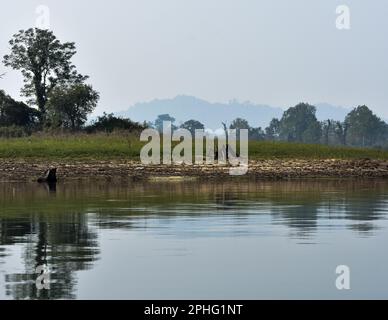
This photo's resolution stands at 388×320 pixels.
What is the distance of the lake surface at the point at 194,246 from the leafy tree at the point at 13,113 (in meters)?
65.1

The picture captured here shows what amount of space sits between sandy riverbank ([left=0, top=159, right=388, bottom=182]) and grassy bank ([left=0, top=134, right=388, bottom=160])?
228 cm

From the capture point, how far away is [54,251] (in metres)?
22.9

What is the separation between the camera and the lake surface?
18156 mm

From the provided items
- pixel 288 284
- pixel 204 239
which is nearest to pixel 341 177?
pixel 204 239

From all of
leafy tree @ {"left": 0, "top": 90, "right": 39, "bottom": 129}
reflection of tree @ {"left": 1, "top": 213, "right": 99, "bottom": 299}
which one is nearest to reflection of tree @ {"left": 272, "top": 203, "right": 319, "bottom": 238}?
reflection of tree @ {"left": 1, "top": 213, "right": 99, "bottom": 299}

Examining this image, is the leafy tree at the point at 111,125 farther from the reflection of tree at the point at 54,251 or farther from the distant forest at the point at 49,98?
the reflection of tree at the point at 54,251

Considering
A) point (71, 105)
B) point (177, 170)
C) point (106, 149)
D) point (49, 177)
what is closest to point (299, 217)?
point (49, 177)

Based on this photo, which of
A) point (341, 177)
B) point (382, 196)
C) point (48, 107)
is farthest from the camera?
point (48, 107)

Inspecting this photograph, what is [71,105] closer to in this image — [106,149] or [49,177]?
[106,149]

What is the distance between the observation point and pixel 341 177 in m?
62.5

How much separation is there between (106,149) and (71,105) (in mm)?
34000

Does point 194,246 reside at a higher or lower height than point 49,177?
lower
